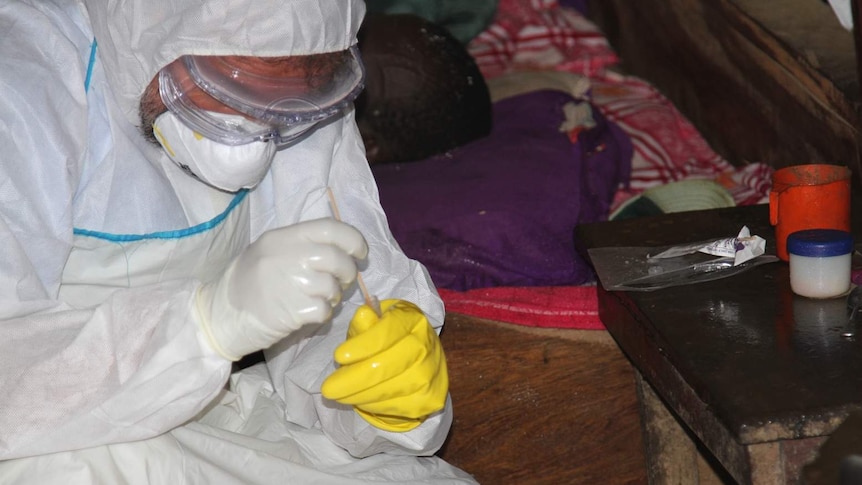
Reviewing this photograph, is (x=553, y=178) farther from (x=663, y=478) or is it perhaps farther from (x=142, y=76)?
(x=142, y=76)

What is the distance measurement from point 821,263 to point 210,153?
80cm

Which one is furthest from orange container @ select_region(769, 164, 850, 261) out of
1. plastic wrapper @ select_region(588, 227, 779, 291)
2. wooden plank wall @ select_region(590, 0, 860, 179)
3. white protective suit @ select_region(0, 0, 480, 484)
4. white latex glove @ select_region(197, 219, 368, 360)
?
white latex glove @ select_region(197, 219, 368, 360)

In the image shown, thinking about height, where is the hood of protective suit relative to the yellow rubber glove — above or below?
above

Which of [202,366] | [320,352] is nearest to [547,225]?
[320,352]

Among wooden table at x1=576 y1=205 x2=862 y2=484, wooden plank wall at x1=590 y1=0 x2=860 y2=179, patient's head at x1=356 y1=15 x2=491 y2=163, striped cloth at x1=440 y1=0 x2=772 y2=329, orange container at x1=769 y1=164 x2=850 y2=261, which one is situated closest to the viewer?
wooden table at x1=576 y1=205 x2=862 y2=484

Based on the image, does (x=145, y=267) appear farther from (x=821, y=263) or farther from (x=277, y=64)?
(x=821, y=263)

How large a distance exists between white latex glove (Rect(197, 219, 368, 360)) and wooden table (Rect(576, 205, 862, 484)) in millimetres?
428

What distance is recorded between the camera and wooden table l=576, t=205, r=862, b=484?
1.18m

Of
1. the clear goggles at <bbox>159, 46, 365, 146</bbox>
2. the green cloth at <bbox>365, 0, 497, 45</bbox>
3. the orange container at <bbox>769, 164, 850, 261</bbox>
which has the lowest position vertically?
the green cloth at <bbox>365, 0, 497, 45</bbox>

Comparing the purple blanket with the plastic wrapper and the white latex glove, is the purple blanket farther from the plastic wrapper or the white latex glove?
the white latex glove

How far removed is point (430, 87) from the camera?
2.66 metres

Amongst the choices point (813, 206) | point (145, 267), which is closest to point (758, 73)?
point (813, 206)

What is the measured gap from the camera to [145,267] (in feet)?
4.93

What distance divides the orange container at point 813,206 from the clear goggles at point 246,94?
655 mm
